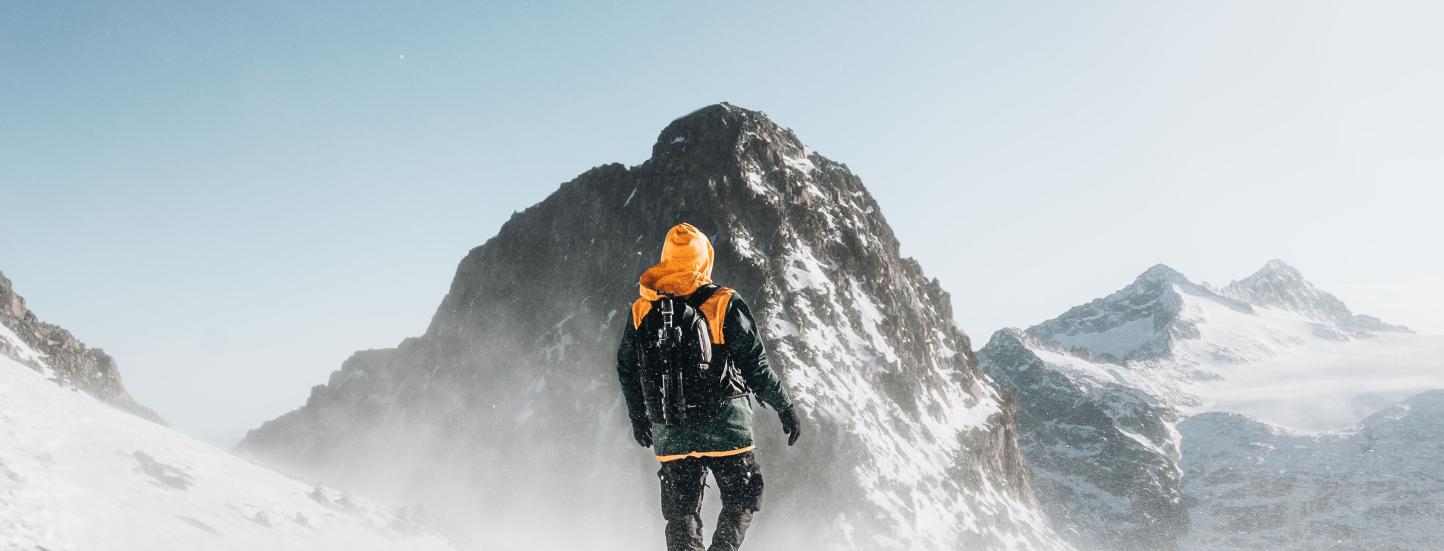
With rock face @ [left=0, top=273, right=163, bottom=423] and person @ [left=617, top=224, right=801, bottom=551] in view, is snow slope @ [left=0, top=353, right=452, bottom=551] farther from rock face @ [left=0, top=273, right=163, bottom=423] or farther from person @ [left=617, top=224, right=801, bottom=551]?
rock face @ [left=0, top=273, right=163, bottom=423]

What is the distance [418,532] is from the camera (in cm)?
1382

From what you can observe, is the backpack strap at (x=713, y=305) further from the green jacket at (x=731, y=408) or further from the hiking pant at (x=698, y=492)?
the hiking pant at (x=698, y=492)

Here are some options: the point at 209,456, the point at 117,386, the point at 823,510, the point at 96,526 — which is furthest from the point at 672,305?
the point at 117,386

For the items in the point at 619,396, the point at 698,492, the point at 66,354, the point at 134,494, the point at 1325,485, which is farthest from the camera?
the point at 1325,485

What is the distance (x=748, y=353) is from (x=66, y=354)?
1860 inches

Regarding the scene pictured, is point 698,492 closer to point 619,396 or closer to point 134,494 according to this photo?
point 134,494

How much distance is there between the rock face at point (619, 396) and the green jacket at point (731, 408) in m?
42.6

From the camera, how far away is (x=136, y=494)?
27.3ft

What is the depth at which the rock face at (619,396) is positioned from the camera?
4812 centimetres

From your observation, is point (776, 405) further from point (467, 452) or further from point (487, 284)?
point (487, 284)

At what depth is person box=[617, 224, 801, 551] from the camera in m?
4.64

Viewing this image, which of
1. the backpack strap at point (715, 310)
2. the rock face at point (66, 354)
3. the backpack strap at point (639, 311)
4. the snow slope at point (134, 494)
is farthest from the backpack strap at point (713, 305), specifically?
the rock face at point (66, 354)

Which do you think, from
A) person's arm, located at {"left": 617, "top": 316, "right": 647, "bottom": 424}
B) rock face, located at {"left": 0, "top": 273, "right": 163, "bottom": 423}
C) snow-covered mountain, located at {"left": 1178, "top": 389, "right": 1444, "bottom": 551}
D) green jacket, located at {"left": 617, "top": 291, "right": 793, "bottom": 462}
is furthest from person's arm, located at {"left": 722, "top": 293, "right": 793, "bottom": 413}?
snow-covered mountain, located at {"left": 1178, "top": 389, "right": 1444, "bottom": 551}

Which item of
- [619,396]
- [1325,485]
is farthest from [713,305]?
[1325,485]
